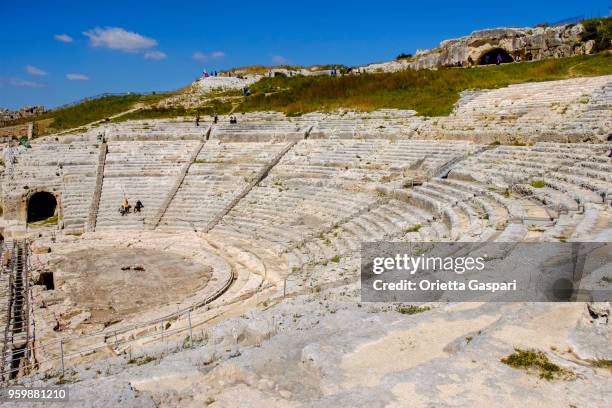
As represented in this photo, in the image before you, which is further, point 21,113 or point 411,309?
point 21,113

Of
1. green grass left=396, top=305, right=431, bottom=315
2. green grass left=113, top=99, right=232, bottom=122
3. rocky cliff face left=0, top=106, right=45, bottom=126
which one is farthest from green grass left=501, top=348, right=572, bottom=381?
rocky cliff face left=0, top=106, right=45, bottom=126

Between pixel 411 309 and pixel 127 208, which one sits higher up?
pixel 411 309

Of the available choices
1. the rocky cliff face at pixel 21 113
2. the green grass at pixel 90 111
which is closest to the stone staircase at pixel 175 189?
the green grass at pixel 90 111

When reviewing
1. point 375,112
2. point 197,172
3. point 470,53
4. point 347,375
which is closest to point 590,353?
point 347,375

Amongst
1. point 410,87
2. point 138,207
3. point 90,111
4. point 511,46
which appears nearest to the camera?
point 138,207

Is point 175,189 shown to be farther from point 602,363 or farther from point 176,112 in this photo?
point 602,363

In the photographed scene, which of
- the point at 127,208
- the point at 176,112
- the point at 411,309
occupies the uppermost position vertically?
the point at 176,112

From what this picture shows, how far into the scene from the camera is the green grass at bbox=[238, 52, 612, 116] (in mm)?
25922

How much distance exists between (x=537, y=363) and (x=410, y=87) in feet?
90.1

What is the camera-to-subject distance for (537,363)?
5.08m

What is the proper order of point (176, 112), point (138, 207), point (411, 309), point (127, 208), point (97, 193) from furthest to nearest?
point (176, 112), point (97, 193), point (138, 207), point (127, 208), point (411, 309)

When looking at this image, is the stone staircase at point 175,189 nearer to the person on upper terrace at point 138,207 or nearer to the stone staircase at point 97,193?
the person on upper terrace at point 138,207

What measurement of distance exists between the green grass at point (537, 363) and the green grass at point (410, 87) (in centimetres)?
2052

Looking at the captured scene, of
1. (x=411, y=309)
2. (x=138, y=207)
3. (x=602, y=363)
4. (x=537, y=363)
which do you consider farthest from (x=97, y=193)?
(x=602, y=363)
